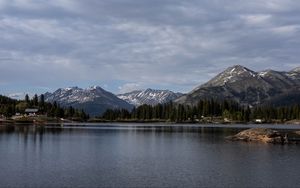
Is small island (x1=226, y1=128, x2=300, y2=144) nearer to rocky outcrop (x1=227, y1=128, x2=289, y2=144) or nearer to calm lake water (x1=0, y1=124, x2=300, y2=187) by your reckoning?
rocky outcrop (x1=227, y1=128, x2=289, y2=144)

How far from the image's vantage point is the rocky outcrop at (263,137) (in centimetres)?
13125

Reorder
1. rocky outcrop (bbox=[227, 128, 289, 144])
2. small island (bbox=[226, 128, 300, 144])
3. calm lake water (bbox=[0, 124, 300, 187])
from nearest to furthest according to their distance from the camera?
1. calm lake water (bbox=[0, 124, 300, 187])
2. small island (bbox=[226, 128, 300, 144])
3. rocky outcrop (bbox=[227, 128, 289, 144])

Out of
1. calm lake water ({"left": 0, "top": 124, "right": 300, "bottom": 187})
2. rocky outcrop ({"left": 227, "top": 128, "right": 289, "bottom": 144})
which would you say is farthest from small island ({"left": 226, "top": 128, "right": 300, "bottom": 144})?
calm lake water ({"left": 0, "top": 124, "right": 300, "bottom": 187})

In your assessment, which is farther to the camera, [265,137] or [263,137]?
[263,137]

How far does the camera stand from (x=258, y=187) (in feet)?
180

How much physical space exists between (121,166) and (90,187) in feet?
65.0

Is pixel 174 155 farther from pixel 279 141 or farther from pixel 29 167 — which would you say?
pixel 279 141

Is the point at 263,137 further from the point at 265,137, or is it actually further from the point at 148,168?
the point at 148,168

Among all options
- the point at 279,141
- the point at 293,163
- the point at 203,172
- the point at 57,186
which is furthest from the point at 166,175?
the point at 279,141

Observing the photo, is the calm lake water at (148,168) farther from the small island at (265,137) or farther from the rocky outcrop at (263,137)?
the rocky outcrop at (263,137)

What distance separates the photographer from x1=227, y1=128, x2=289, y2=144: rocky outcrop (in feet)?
431

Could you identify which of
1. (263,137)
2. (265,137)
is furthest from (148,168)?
(263,137)

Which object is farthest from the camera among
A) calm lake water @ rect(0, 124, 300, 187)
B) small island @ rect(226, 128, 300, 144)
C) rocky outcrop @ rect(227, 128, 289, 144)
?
rocky outcrop @ rect(227, 128, 289, 144)

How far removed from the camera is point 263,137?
136625 mm
